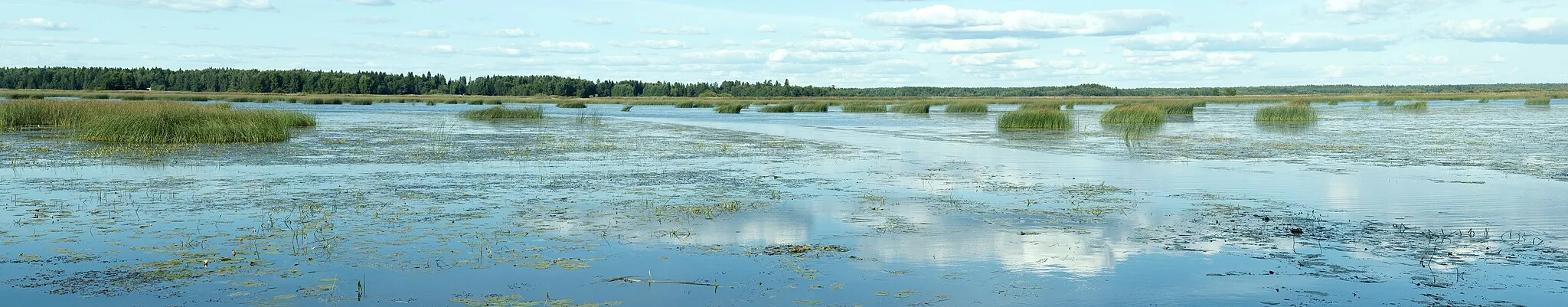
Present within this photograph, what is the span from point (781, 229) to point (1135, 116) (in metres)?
30.1

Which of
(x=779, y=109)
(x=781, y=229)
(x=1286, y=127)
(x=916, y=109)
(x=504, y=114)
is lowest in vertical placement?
(x=779, y=109)

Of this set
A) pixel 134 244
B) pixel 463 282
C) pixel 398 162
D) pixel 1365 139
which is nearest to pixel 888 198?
pixel 463 282

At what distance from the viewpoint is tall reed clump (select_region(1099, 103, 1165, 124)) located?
1464 inches

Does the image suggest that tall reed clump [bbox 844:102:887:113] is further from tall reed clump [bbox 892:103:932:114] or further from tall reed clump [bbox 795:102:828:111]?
tall reed clump [bbox 795:102:828:111]

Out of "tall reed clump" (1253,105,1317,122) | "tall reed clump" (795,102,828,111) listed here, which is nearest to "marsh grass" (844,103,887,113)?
"tall reed clump" (795,102,828,111)

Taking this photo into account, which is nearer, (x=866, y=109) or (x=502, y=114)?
(x=502, y=114)

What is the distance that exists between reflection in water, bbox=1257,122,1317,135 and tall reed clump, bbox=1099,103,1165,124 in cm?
308

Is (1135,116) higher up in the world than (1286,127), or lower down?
higher up

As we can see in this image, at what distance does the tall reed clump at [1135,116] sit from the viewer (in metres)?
37.2

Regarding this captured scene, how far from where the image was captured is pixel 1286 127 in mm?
35719

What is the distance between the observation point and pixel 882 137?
3045 centimetres

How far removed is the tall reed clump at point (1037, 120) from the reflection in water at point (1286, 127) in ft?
18.3

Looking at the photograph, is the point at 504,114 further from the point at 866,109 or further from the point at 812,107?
the point at 866,109

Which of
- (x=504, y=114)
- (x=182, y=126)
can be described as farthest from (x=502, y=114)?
(x=182, y=126)
